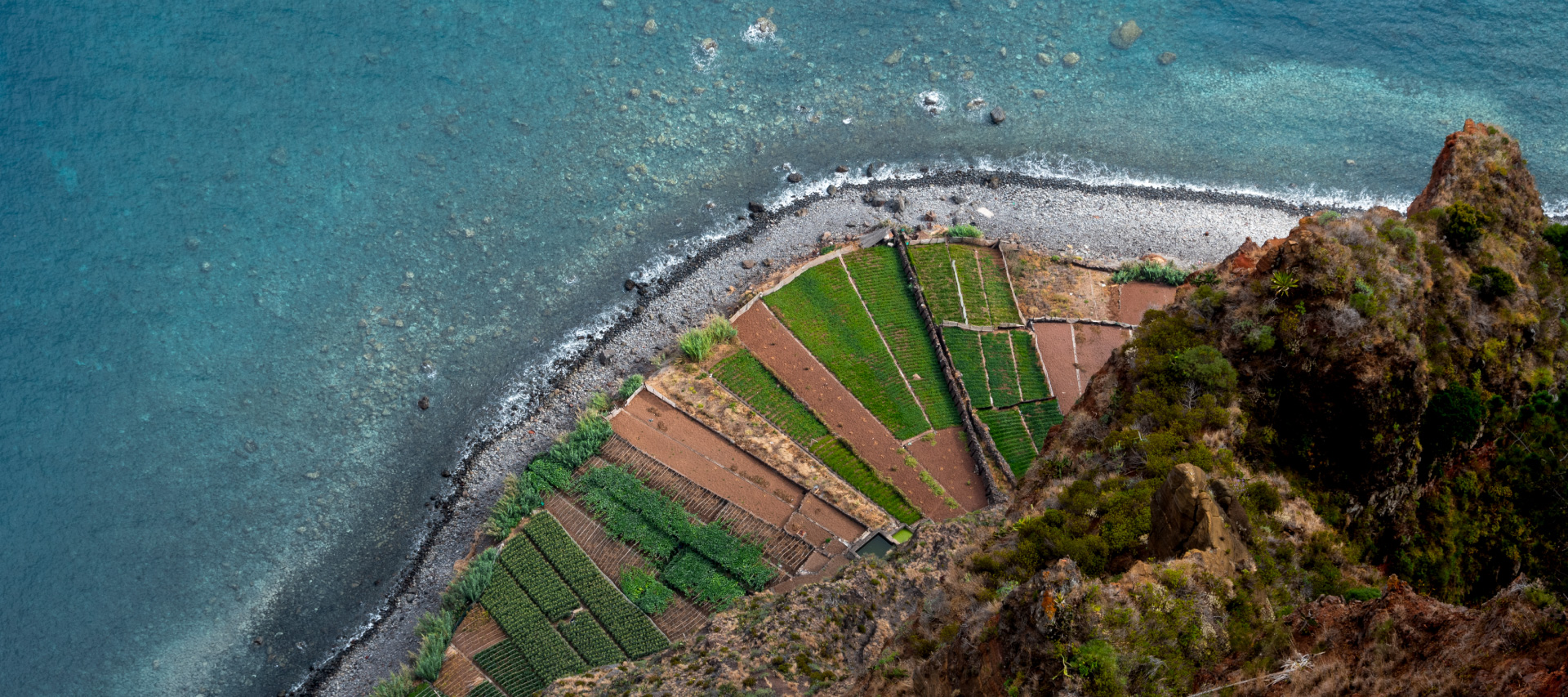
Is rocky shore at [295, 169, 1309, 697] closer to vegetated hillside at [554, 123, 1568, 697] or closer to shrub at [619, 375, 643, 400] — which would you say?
shrub at [619, 375, 643, 400]

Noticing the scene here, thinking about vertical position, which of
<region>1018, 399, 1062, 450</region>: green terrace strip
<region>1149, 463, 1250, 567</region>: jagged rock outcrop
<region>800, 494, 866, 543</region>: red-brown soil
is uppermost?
<region>1149, 463, 1250, 567</region>: jagged rock outcrop

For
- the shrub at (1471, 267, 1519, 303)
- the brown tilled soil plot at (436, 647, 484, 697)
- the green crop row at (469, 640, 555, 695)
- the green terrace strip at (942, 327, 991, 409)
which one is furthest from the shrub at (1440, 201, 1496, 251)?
the brown tilled soil plot at (436, 647, 484, 697)

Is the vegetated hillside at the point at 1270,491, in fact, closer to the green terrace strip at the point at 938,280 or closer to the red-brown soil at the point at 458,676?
the red-brown soil at the point at 458,676

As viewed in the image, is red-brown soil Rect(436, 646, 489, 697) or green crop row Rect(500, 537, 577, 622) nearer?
red-brown soil Rect(436, 646, 489, 697)

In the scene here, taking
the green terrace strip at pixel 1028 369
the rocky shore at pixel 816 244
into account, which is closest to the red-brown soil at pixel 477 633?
the rocky shore at pixel 816 244

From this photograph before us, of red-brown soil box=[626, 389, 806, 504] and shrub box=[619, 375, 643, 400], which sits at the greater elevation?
shrub box=[619, 375, 643, 400]

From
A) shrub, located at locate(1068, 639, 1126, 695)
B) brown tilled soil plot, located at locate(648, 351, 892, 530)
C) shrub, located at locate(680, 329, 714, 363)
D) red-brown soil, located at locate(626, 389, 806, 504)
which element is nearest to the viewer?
shrub, located at locate(1068, 639, 1126, 695)

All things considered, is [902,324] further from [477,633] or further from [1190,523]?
[477,633]

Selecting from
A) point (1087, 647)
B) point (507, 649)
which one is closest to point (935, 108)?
point (507, 649)

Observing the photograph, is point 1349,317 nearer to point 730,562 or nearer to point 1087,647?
point 1087,647
